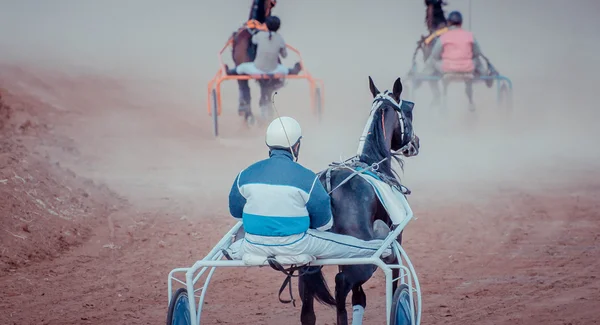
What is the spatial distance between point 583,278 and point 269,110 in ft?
26.6

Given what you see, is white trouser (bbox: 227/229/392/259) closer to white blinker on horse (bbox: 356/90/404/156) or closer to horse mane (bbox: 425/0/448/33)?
white blinker on horse (bbox: 356/90/404/156)

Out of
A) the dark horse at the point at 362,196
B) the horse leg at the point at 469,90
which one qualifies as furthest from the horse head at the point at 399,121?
the horse leg at the point at 469,90

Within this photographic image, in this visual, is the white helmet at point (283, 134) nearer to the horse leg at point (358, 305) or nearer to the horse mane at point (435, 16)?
the horse leg at point (358, 305)

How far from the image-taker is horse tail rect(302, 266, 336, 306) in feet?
18.7

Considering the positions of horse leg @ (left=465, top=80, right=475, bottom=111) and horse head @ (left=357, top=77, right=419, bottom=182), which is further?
horse leg @ (left=465, top=80, right=475, bottom=111)

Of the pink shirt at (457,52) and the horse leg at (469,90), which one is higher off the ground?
the pink shirt at (457,52)

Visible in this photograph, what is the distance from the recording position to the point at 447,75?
50.5ft

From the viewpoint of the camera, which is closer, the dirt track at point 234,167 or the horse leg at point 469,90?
the dirt track at point 234,167

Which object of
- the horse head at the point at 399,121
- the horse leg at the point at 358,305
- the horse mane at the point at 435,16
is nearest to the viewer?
the horse leg at the point at 358,305

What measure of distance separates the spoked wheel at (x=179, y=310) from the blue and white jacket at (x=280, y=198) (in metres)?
0.57

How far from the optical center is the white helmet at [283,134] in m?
5.08

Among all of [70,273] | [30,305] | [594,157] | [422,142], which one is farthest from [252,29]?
[30,305]

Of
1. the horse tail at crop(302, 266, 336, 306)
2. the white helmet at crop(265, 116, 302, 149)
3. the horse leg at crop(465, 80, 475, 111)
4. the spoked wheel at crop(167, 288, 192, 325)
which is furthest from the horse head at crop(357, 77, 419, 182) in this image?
the horse leg at crop(465, 80, 475, 111)

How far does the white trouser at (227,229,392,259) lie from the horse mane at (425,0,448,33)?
1171 cm
